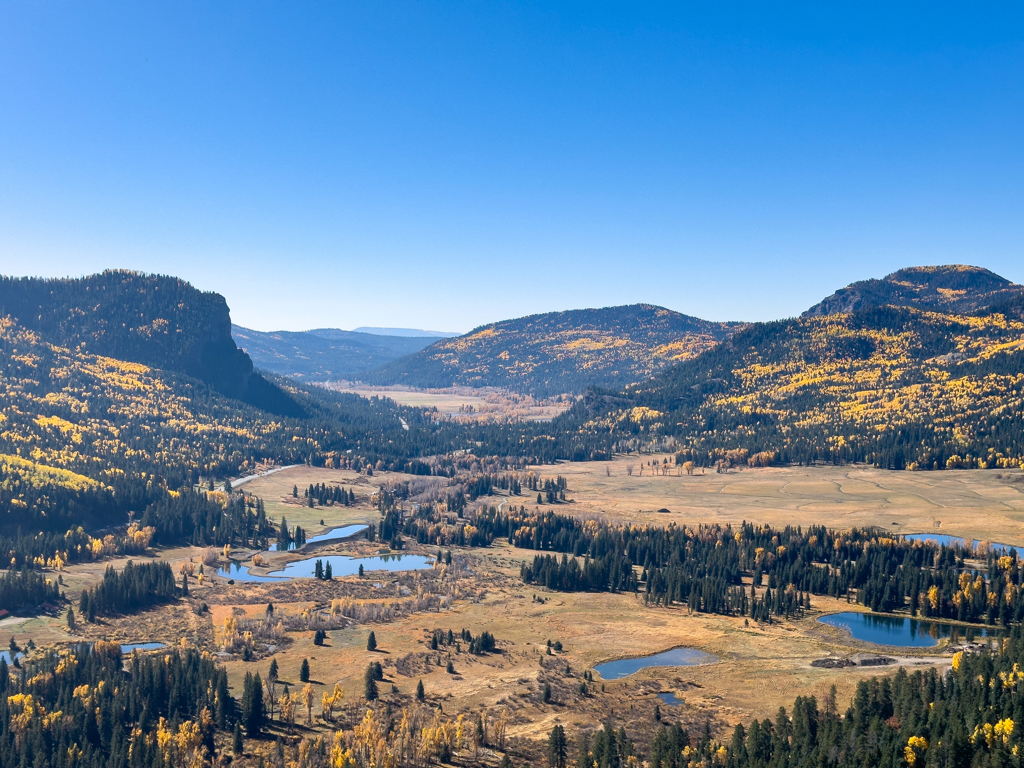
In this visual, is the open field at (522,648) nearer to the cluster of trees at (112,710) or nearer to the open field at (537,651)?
the open field at (537,651)

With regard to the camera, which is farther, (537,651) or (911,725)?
(537,651)

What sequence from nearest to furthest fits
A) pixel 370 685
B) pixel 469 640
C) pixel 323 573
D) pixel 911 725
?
pixel 911 725 < pixel 370 685 < pixel 469 640 < pixel 323 573

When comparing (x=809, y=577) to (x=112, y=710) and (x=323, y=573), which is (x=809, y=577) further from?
(x=112, y=710)

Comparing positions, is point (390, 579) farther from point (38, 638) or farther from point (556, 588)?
point (38, 638)

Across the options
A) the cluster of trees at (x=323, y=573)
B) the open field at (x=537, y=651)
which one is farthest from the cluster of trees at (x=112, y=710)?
the cluster of trees at (x=323, y=573)

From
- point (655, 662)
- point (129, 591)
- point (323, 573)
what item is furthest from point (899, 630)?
point (129, 591)

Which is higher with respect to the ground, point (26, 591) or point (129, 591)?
point (26, 591)

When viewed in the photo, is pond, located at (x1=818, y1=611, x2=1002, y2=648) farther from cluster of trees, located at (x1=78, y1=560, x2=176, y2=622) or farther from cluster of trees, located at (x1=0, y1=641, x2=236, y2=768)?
cluster of trees, located at (x1=78, y1=560, x2=176, y2=622)

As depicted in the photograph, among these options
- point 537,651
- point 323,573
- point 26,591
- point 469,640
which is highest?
point 26,591
